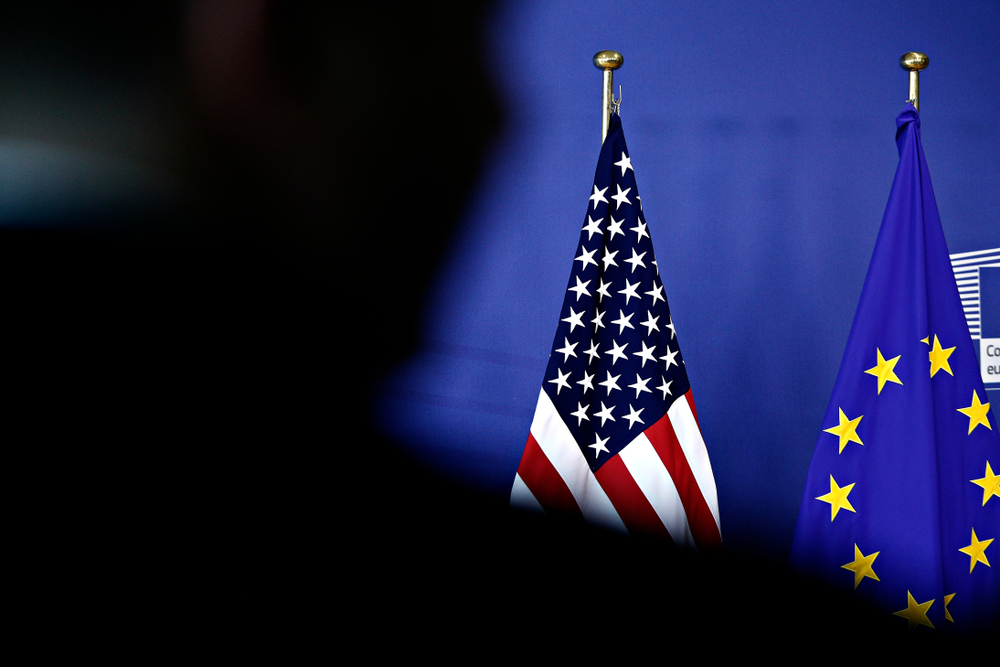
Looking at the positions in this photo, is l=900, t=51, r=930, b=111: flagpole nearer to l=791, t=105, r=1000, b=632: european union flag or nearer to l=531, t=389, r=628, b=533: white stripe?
l=791, t=105, r=1000, b=632: european union flag

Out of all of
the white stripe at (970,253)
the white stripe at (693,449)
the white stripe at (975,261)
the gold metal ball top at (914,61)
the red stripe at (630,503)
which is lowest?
the red stripe at (630,503)

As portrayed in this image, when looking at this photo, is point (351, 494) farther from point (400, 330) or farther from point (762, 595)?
point (762, 595)

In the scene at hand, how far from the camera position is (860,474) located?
3.93 ft

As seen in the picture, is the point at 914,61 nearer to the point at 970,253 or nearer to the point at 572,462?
the point at 970,253

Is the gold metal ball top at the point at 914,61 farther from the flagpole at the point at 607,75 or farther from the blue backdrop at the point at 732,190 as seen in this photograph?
the flagpole at the point at 607,75

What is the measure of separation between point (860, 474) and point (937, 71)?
36.4 inches

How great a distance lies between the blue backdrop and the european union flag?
0.80 ft

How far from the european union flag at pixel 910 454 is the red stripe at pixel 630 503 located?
10.2 inches

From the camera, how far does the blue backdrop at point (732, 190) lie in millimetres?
1389

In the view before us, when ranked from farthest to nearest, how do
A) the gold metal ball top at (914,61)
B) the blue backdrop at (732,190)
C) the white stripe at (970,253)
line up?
the white stripe at (970,253), the blue backdrop at (732,190), the gold metal ball top at (914,61)

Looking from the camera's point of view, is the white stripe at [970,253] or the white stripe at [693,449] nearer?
the white stripe at [693,449]

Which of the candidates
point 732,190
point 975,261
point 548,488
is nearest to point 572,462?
point 548,488

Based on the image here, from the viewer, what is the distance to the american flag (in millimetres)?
1206

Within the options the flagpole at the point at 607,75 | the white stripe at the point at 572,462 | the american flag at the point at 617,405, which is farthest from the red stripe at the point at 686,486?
the flagpole at the point at 607,75
